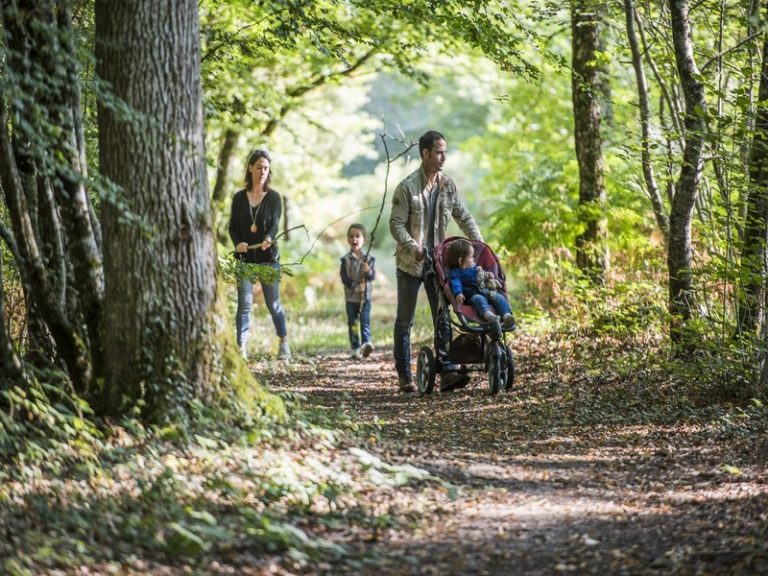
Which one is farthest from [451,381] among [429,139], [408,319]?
[429,139]

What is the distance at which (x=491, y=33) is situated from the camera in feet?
30.2

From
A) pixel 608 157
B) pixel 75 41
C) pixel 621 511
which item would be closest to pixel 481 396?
pixel 621 511

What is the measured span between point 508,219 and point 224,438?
32.1 feet

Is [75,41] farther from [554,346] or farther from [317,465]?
[554,346]

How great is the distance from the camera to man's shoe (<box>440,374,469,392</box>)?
385 inches

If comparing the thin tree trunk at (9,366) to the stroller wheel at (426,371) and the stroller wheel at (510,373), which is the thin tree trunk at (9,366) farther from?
the stroller wheel at (510,373)

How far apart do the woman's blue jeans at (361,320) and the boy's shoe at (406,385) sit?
11.5 feet

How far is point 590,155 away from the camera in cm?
1255

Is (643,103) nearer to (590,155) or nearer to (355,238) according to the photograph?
(590,155)

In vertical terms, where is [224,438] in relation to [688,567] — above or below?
above

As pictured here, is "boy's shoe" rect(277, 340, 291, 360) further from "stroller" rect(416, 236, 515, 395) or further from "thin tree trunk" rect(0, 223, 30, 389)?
"thin tree trunk" rect(0, 223, 30, 389)

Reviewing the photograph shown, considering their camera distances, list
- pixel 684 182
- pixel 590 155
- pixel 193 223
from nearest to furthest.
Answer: pixel 193 223 < pixel 684 182 < pixel 590 155

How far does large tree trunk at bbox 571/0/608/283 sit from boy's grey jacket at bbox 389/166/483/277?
2.84m

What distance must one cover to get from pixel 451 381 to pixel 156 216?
458 centimetres
